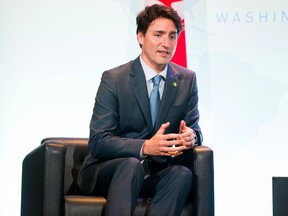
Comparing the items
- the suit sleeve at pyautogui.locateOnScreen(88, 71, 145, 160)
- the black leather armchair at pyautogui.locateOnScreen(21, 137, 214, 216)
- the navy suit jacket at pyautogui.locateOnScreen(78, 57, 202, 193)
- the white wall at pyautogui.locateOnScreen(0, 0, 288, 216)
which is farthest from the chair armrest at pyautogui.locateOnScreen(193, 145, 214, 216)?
the white wall at pyautogui.locateOnScreen(0, 0, 288, 216)

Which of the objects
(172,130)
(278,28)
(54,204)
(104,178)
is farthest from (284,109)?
(54,204)

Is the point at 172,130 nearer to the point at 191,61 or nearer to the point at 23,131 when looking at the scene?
the point at 191,61

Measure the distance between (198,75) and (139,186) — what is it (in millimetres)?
1328

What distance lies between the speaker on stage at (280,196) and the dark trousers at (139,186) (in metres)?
0.73

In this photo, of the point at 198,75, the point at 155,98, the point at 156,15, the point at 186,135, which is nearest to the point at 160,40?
the point at 156,15

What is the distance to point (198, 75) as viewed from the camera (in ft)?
12.3

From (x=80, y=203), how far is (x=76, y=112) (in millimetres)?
1131

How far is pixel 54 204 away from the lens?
105 inches

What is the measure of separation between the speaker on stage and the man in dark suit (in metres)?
0.59

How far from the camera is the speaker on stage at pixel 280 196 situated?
3.23m

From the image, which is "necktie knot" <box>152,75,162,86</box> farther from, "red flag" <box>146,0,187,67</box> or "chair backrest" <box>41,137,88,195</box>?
"red flag" <box>146,0,187,67</box>

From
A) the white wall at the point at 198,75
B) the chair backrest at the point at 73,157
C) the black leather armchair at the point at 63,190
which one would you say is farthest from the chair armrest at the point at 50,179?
the white wall at the point at 198,75

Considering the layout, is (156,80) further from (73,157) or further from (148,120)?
(73,157)

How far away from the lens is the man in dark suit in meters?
2.68
